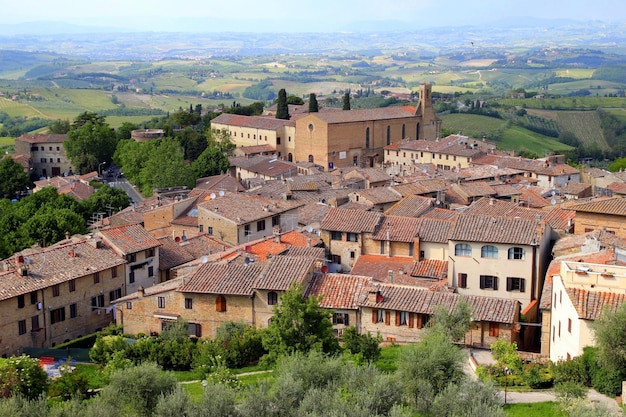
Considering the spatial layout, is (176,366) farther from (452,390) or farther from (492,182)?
(492,182)

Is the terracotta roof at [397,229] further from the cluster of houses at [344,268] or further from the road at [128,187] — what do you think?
the road at [128,187]

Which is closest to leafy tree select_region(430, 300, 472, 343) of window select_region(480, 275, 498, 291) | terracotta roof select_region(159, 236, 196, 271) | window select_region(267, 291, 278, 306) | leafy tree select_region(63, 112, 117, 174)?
window select_region(480, 275, 498, 291)

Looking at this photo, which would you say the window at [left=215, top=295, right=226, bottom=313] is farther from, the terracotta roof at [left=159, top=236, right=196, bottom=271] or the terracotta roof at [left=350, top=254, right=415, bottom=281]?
the terracotta roof at [left=159, top=236, right=196, bottom=271]

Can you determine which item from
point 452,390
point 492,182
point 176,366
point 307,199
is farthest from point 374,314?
point 492,182

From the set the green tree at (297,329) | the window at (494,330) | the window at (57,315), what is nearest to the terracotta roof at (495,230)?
the window at (494,330)

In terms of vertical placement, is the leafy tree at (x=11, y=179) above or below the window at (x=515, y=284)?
below

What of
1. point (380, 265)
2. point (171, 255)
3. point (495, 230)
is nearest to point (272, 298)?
point (380, 265)

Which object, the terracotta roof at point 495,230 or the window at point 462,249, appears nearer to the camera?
the terracotta roof at point 495,230
